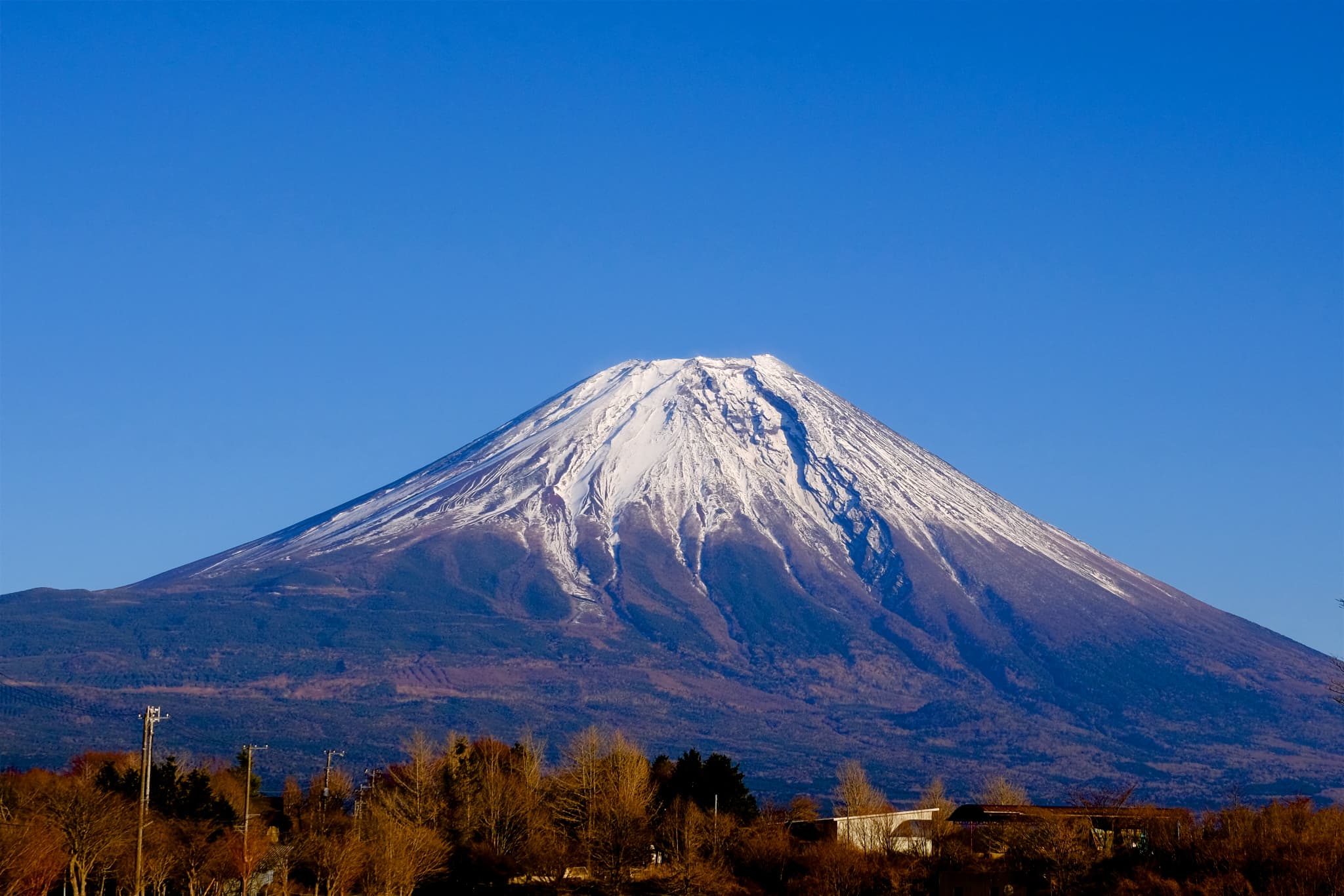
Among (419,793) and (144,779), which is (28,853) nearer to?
(144,779)

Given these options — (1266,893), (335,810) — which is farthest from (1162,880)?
(335,810)

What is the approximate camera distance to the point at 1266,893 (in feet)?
140

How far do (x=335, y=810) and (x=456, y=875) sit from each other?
44.0 ft

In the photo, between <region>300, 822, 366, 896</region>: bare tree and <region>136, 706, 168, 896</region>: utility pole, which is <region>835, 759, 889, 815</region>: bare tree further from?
<region>136, 706, 168, 896</region>: utility pole

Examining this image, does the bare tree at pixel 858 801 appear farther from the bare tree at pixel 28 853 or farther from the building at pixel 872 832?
the bare tree at pixel 28 853

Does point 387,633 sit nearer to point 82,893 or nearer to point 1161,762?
point 1161,762

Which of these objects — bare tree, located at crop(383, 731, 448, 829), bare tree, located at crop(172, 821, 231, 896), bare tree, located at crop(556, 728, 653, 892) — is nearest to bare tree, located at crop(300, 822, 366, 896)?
bare tree, located at crop(172, 821, 231, 896)

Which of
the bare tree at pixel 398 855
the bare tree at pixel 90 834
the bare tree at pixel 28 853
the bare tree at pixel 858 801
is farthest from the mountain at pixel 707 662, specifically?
the bare tree at pixel 28 853

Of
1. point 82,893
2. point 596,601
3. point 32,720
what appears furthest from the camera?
point 596,601

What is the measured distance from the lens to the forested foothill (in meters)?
47.2

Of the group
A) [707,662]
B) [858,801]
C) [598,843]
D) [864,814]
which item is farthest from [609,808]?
[707,662]

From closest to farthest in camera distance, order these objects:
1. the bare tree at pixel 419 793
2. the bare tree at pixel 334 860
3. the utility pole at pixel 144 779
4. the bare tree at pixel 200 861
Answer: the utility pole at pixel 144 779
the bare tree at pixel 334 860
the bare tree at pixel 200 861
the bare tree at pixel 419 793

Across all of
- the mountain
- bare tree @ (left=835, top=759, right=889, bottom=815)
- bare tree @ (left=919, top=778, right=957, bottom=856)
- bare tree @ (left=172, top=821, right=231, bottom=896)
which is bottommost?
bare tree @ (left=172, top=821, right=231, bottom=896)

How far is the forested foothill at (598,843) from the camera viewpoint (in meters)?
47.2
